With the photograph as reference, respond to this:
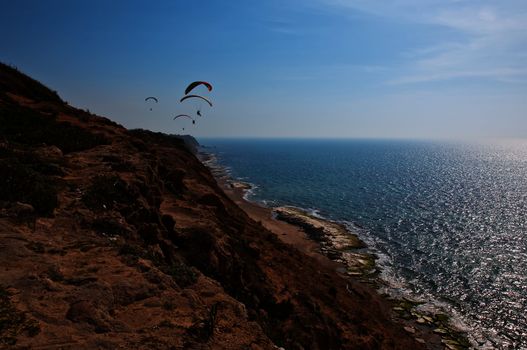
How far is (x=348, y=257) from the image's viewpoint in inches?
1718

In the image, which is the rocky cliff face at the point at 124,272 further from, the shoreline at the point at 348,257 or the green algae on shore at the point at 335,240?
the green algae on shore at the point at 335,240

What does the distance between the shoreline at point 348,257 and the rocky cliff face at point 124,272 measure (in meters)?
3.81

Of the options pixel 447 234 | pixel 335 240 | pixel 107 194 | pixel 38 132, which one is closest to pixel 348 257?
pixel 335 240

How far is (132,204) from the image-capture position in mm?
15344

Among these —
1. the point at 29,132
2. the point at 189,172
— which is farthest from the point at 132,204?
the point at 189,172

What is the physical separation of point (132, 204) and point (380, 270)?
113 ft

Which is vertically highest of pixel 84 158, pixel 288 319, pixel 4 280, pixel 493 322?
pixel 84 158

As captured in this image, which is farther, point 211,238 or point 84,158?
point 84,158

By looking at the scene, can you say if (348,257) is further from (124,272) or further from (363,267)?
(124,272)

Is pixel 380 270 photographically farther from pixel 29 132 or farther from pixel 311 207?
pixel 29 132

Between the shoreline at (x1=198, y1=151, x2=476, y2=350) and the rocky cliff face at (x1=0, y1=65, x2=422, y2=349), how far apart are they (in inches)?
150

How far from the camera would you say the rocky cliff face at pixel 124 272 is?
750 centimetres

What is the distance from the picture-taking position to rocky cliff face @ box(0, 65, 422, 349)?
7.50 m

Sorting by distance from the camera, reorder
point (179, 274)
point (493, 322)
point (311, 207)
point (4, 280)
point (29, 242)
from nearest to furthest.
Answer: point (4, 280) < point (29, 242) < point (179, 274) < point (493, 322) < point (311, 207)
